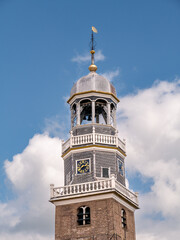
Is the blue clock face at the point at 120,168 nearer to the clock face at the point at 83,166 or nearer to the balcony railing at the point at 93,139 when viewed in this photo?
the balcony railing at the point at 93,139

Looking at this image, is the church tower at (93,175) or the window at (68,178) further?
the window at (68,178)

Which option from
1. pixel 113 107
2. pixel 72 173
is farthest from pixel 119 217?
pixel 113 107

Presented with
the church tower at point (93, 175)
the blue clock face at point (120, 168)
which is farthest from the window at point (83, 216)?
the blue clock face at point (120, 168)

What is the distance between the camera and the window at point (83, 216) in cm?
5188

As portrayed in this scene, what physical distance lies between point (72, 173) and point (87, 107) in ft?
28.8

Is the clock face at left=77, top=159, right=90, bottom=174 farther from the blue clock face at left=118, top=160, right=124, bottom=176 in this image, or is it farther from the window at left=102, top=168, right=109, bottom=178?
the blue clock face at left=118, top=160, right=124, bottom=176

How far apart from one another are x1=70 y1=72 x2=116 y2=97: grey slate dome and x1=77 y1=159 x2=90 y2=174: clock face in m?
8.41

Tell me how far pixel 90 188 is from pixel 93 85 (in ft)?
40.8

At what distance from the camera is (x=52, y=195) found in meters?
53.8

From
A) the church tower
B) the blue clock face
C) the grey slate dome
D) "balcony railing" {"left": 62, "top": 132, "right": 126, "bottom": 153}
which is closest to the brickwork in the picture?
the church tower

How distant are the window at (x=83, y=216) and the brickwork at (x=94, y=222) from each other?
0.32 meters

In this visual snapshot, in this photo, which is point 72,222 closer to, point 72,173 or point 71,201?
point 71,201

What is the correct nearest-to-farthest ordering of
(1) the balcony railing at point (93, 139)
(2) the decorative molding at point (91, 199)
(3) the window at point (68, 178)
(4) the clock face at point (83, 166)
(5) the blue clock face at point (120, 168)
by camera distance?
(2) the decorative molding at point (91, 199)
(4) the clock face at point (83, 166)
(3) the window at point (68, 178)
(1) the balcony railing at point (93, 139)
(5) the blue clock face at point (120, 168)

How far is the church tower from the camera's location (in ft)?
169
